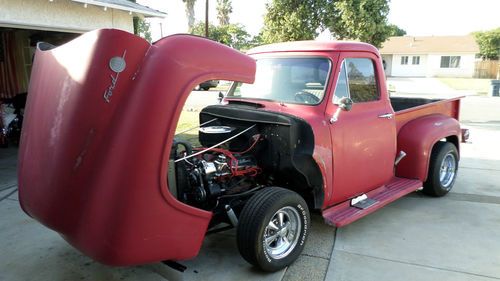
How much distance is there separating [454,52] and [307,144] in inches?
2041

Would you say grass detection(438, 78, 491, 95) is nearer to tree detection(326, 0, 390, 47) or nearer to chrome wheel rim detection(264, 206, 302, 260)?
tree detection(326, 0, 390, 47)

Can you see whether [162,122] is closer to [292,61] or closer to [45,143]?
[45,143]

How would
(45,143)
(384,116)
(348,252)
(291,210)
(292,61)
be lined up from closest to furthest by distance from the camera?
(45,143), (291,210), (348,252), (292,61), (384,116)

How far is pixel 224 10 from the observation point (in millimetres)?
53438

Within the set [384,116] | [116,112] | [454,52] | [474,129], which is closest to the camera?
[116,112]

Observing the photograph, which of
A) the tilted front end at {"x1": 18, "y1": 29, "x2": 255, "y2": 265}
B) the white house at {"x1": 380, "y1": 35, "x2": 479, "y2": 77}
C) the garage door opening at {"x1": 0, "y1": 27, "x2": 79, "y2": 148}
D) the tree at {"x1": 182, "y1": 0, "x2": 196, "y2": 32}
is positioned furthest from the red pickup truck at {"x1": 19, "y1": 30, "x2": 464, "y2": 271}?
the white house at {"x1": 380, "y1": 35, "x2": 479, "y2": 77}

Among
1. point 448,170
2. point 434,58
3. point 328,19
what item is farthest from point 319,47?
point 434,58

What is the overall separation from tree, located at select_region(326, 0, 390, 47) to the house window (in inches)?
1347

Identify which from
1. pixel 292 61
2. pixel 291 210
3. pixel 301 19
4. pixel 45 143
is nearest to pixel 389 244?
pixel 291 210

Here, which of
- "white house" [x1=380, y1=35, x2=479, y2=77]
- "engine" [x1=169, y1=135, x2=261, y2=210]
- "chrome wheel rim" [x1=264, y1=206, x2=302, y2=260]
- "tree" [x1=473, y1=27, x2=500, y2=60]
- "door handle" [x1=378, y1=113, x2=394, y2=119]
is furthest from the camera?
"tree" [x1=473, y1=27, x2=500, y2=60]

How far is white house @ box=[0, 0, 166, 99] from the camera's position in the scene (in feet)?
24.9

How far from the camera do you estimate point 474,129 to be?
12000 mm

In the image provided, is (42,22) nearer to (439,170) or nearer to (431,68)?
(439,170)

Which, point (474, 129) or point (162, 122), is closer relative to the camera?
point (162, 122)
